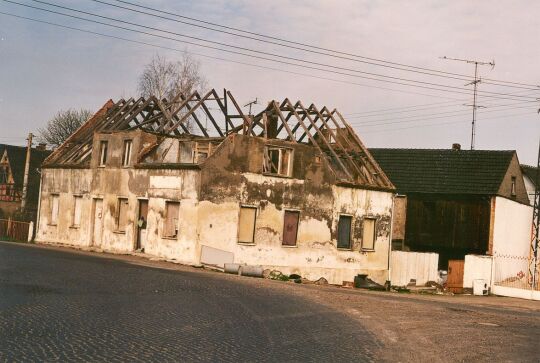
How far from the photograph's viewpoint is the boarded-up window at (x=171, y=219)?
2858 cm

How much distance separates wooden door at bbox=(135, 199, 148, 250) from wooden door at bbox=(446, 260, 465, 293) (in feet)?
49.7

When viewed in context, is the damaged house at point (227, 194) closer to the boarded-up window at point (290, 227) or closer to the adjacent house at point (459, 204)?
the boarded-up window at point (290, 227)

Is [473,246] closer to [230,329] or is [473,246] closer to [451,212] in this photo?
[451,212]

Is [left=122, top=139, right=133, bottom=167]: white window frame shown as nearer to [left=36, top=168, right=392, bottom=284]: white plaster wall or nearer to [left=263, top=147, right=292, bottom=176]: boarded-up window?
[left=36, top=168, right=392, bottom=284]: white plaster wall

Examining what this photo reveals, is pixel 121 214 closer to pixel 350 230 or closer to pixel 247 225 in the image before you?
pixel 247 225

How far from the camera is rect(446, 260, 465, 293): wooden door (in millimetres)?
31031

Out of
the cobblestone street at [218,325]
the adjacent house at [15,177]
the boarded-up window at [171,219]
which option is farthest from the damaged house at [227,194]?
the adjacent house at [15,177]

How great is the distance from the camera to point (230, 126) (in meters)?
33.4

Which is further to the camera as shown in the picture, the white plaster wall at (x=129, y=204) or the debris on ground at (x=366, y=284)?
the debris on ground at (x=366, y=284)

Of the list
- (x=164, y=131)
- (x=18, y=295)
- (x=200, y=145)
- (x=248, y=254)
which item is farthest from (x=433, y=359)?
(x=164, y=131)

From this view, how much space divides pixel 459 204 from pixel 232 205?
55.9 ft

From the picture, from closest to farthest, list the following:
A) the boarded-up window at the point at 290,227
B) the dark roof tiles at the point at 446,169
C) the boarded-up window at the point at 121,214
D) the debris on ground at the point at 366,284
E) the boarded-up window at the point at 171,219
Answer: the boarded-up window at the point at 171,219 → the boarded-up window at the point at 290,227 → the debris on ground at the point at 366,284 → the boarded-up window at the point at 121,214 → the dark roof tiles at the point at 446,169

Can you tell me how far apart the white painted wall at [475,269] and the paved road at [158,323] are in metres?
17.7

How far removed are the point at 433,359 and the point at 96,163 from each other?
1048 inches
